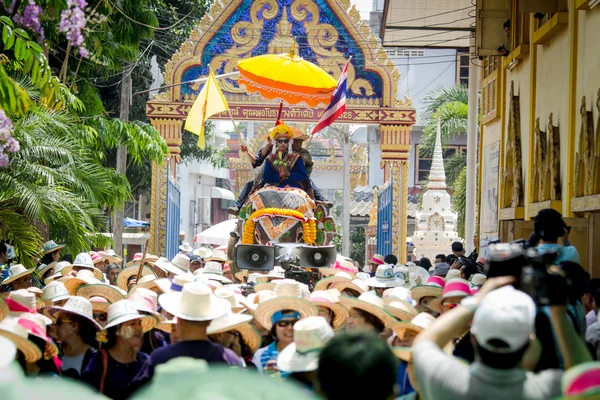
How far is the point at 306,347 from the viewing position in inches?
225

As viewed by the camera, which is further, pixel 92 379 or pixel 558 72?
pixel 558 72

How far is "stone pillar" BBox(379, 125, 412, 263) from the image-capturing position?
23.5 m

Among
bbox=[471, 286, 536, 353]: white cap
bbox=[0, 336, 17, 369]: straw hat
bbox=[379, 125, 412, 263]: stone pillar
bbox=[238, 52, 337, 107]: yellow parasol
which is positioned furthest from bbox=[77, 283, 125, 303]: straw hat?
bbox=[379, 125, 412, 263]: stone pillar

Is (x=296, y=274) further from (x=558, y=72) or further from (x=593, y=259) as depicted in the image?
(x=558, y=72)

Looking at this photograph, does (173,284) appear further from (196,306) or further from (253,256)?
(253,256)

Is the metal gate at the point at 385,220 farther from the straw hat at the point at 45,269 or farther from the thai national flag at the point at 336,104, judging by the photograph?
the straw hat at the point at 45,269

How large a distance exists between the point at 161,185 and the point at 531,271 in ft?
63.9

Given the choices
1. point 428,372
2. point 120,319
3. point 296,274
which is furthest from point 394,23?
point 428,372

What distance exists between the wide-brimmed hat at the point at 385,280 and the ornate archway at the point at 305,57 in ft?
36.4

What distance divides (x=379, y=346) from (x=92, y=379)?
2.77m

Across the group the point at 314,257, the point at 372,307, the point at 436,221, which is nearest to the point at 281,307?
the point at 372,307

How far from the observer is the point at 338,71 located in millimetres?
23672

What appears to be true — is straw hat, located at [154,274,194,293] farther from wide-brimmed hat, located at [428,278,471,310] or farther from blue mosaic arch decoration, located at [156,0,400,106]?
blue mosaic arch decoration, located at [156,0,400,106]

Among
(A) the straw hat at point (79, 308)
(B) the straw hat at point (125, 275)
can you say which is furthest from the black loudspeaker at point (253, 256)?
(A) the straw hat at point (79, 308)
